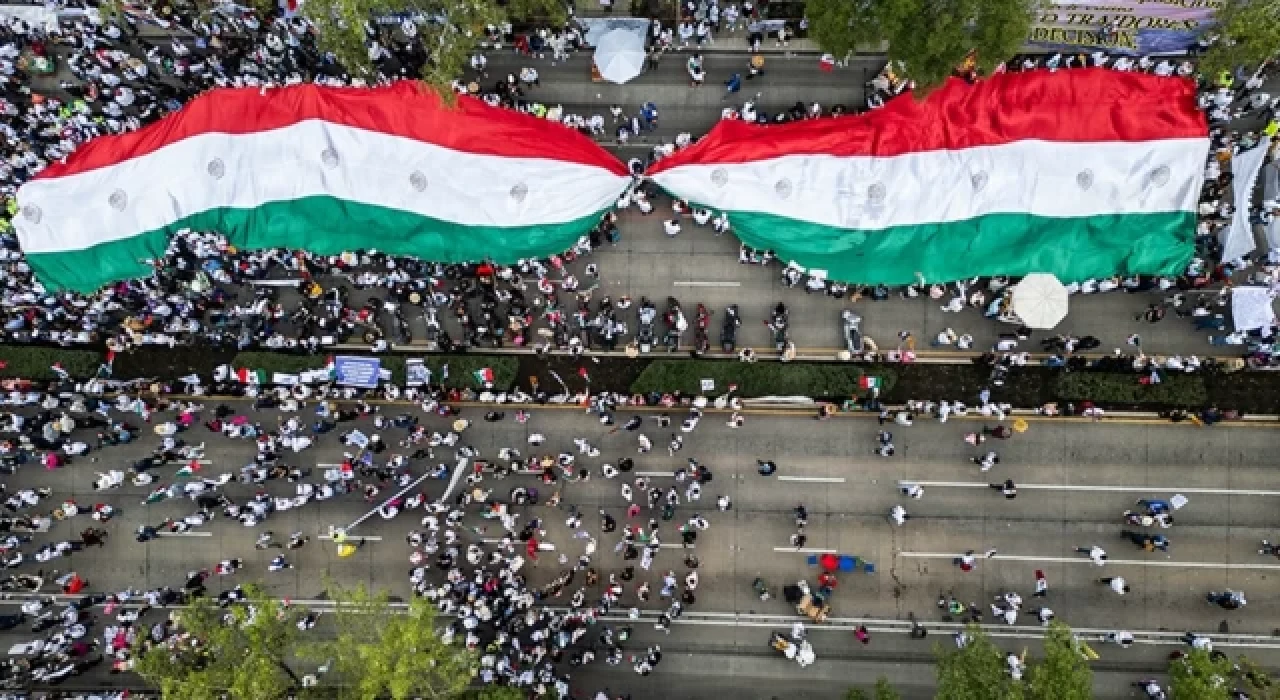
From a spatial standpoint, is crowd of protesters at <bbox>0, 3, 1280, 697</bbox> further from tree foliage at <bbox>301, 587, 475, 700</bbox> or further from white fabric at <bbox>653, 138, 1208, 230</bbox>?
tree foliage at <bbox>301, 587, 475, 700</bbox>

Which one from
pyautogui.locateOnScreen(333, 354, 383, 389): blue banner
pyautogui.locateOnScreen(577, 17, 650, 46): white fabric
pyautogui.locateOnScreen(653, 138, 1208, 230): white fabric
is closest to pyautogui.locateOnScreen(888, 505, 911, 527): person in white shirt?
pyautogui.locateOnScreen(653, 138, 1208, 230): white fabric

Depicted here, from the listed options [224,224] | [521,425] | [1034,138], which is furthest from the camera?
[521,425]

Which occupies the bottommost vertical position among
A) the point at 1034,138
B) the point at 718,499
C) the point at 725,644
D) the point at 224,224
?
the point at 725,644

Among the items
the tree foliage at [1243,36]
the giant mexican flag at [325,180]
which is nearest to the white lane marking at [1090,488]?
the tree foliage at [1243,36]

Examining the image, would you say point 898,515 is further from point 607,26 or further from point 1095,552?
point 607,26

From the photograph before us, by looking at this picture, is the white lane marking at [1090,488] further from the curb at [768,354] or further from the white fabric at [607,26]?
the white fabric at [607,26]

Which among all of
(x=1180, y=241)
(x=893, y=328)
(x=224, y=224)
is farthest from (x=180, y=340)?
(x=1180, y=241)

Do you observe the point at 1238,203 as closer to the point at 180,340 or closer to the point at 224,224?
the point at 224,224
